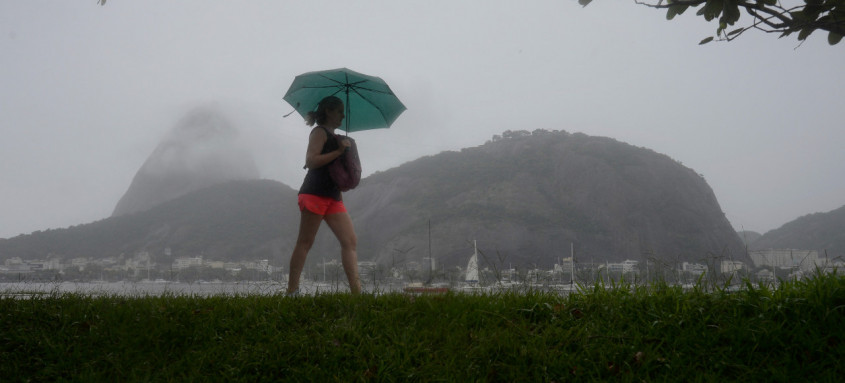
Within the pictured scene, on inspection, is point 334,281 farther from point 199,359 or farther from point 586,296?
point 586,296

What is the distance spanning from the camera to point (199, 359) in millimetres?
3400

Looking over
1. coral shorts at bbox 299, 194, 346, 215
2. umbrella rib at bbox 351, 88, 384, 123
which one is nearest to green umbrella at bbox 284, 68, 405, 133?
umbrella rib at bbox 351, 88, 384, 123

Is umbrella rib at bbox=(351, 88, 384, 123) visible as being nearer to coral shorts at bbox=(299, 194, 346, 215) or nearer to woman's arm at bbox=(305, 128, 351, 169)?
woman's arm at bbox=(305, 128, 351, 169)

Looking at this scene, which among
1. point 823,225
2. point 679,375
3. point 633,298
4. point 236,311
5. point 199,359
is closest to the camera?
point 679,375

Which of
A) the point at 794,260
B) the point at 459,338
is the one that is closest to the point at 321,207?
the point at 459,338

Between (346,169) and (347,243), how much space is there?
0.70 metres

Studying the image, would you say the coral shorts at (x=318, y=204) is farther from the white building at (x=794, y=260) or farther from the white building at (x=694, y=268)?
the white building at (x=794, y=260)

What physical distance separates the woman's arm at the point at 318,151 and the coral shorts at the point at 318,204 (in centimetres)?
29

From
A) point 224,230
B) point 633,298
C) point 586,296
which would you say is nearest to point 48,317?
point 586,296

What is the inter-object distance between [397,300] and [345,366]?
92 centimetres

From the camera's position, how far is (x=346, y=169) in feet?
16.3

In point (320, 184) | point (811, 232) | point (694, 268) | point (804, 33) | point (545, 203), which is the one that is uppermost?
point (545, 203)

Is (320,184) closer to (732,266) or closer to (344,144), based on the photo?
(344,144)

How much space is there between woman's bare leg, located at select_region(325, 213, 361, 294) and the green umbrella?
46.2 inches
